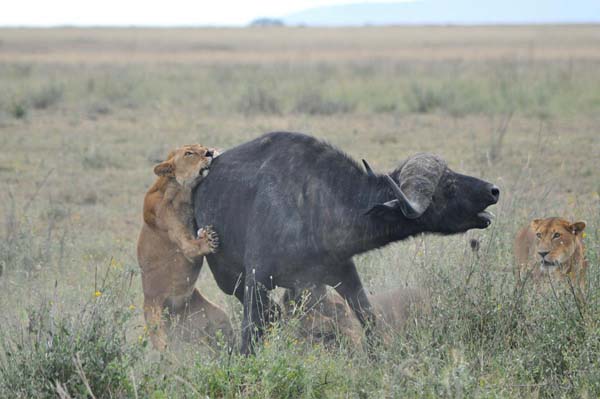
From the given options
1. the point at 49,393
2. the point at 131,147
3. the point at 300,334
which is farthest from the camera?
the point at 131,147

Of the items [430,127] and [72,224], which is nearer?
[72,224]

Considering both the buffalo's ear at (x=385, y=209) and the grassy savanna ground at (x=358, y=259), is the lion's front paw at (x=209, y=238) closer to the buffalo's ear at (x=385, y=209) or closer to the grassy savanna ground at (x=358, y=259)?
the grassy savanna ground at (x=358, y=259)

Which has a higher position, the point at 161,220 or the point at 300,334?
the point at 161,220

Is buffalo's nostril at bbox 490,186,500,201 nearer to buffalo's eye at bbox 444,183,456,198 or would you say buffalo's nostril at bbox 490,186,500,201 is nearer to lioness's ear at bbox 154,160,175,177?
buffalo's eye at bbox 444,183,456,198

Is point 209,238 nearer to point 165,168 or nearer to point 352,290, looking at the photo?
point 165,168

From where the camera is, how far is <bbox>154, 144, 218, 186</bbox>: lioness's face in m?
7.19

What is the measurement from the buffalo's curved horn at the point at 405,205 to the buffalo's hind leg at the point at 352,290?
2.49 feet

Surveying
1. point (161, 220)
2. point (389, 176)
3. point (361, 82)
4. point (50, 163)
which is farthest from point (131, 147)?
point (361, 82)

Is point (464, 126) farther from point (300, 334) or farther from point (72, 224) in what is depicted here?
point (300, 334)

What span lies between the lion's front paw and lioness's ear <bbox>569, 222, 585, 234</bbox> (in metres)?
2.82

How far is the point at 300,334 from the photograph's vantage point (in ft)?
22.6

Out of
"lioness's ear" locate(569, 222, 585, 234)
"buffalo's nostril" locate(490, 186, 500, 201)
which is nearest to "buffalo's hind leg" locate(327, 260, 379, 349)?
"buffalo's nostril" locate(490, 186, 500, 201)

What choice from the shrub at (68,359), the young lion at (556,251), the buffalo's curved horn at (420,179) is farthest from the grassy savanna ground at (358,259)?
the buffalo's curved horn at (420,179)

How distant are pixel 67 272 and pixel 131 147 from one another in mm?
9694
